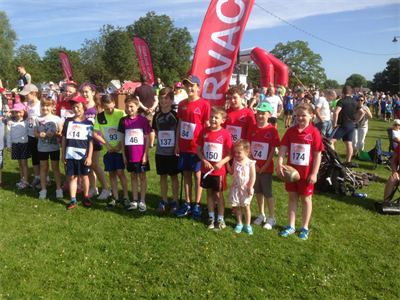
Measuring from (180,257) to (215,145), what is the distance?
157 centimetres

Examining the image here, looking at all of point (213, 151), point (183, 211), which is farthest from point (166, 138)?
point (183, 211)

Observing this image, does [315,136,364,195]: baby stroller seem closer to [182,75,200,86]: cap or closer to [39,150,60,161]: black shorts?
[182,75,200,86]: cap

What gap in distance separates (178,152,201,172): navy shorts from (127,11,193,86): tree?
63916 mm

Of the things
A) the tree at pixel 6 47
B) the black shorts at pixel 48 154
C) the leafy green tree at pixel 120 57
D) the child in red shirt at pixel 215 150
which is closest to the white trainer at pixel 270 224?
the child in red shirt at pixel 215 150

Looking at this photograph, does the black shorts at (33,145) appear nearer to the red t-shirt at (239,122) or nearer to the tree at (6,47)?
the red t-shirt at (239,122)

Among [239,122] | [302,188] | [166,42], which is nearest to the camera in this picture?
[302,188]

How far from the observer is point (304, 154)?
4.07 meters

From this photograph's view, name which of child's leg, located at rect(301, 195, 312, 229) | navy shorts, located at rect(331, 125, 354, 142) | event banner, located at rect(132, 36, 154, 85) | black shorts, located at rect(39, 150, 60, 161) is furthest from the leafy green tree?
child's leg, located at rect(301, 195, 312, 229)

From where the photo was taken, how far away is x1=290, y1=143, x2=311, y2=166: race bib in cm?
406

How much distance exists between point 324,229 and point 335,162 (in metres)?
2.12

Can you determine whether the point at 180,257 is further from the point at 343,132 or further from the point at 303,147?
the point at 343,132

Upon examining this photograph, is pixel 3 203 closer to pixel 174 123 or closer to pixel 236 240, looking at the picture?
pixel 174 123

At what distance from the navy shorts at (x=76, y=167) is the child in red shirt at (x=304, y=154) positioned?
10.6 ft

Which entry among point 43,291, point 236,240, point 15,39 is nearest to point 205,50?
point 236,240
